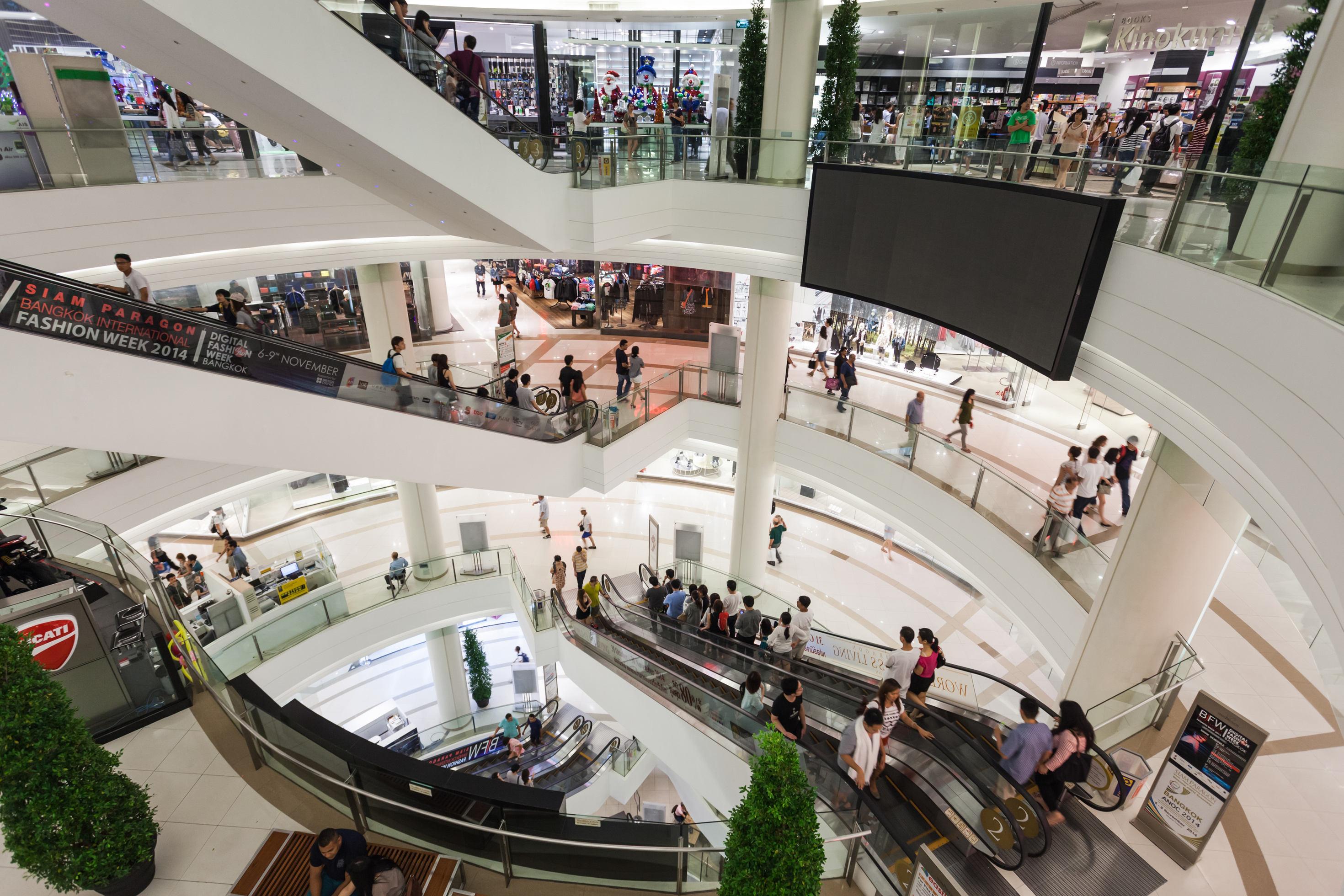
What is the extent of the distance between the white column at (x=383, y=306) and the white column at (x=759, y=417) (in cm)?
619

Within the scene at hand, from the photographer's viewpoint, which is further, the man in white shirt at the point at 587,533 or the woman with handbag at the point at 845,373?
the man in white shirt at the point at 587,533

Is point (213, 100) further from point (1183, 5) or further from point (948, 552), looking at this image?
point (1183, 5)

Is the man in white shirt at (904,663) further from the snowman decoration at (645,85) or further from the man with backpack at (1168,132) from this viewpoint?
the snowman decoration at (645,85)

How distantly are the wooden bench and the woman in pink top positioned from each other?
4204 millimetres

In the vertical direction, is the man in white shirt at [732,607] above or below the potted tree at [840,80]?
below

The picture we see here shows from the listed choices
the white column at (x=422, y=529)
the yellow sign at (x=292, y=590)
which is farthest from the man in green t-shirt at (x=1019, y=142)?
the yellow sign at (x=292, y=590)

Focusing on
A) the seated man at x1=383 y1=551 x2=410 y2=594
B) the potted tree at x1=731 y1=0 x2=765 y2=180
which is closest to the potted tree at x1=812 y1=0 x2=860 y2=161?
the potted tree at x1=731 y1=0 x2=765 y2=180

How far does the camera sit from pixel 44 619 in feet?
16.4

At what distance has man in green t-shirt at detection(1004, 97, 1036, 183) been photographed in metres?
6.70

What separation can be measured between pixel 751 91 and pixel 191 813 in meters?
10.6

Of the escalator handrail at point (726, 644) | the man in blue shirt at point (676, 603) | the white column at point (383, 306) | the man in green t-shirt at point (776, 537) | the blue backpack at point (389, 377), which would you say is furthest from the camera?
the man in green t-shirt at point (776, 537)

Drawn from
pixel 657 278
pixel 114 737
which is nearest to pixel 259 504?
pixel 657 278

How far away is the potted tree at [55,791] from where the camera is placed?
11.7ft

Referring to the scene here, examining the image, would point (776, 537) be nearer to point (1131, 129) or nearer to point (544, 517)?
point (544, 517)
